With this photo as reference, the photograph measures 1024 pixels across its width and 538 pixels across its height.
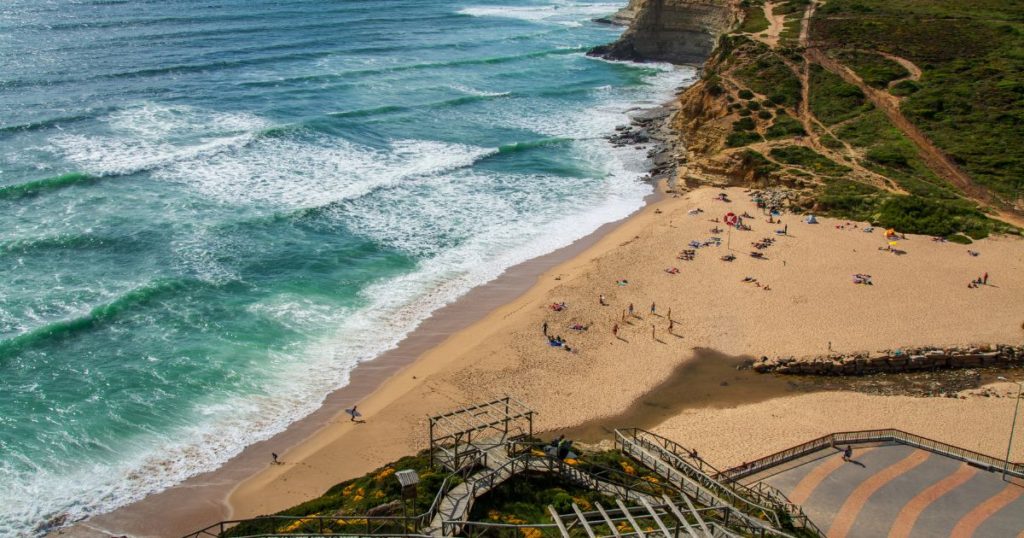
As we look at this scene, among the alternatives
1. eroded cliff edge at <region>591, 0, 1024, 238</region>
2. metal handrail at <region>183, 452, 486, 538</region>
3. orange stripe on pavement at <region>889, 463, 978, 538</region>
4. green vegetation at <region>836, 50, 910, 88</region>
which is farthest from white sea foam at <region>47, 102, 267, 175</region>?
green vegetation at <region>836, 50, 910, 88</region>

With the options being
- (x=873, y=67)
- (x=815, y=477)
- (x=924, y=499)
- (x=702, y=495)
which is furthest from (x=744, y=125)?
(x=702, y=495)

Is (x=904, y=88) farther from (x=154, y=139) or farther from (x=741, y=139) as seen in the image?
Result: (x=154, y=139)

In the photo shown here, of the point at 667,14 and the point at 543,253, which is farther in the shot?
the point at 667,14

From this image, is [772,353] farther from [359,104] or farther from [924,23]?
A: [924,23]

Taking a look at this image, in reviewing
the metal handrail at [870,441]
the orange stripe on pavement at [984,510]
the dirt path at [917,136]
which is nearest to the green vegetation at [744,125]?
the dirt path at [917,136]

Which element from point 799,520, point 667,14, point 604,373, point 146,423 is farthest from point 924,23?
point 146,423

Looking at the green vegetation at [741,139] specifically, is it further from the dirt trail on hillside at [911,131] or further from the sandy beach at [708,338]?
the sandy beach at [708,338]
